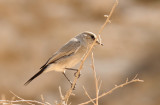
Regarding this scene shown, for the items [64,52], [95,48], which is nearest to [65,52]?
[64,52]

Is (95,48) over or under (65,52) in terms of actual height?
over

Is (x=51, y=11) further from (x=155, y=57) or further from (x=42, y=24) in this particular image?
(x=155, y=57)

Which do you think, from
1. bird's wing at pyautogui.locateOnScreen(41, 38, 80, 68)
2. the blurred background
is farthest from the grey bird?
the blurred background

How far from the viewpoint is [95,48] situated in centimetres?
883

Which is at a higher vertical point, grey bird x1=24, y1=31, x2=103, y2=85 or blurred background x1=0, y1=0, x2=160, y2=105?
blurred background x1=0, y1=0, x2=160, y2=105

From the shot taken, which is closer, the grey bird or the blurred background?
the grey bird

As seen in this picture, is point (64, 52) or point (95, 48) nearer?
point (64, 52)

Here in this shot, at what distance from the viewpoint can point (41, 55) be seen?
8.84 meters

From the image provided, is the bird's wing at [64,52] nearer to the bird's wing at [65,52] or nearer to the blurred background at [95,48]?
the bird's wing at [65,52]

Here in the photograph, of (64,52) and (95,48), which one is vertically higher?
(95,48)

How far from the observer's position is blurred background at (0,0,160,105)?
853 centimetres

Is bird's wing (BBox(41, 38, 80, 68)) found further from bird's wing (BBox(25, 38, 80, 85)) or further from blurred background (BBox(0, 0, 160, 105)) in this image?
blurred background (BBox(0, 0, 160, 105))

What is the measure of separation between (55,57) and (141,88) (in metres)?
5.46

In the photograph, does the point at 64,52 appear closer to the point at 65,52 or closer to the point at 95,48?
the point at 65,52
